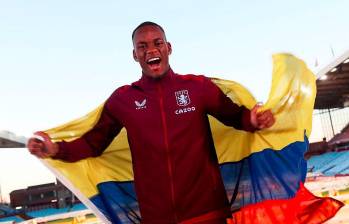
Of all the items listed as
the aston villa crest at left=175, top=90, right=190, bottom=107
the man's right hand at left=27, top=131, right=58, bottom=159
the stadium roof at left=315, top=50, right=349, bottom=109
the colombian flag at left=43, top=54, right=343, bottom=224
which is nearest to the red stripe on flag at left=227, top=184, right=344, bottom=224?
the colombian flag at left=43, top=54, right=343, bottom=224

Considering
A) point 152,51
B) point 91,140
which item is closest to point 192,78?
point 152,51

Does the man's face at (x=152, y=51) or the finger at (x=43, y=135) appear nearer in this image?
the man's face at (x=152, y=51)

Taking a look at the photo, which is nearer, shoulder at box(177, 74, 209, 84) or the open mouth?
the open mouth

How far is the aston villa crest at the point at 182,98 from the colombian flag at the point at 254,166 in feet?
1.76

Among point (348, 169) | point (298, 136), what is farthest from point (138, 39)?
point (348, 169)

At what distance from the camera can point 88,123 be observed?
3.07 metres

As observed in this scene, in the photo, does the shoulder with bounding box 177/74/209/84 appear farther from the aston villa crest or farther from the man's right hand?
the man's right hand

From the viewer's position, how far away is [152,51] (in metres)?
2.54

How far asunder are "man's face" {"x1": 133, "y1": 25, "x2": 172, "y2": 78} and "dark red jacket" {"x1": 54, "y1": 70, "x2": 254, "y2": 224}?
0.07 meters

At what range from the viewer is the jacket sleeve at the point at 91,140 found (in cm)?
278

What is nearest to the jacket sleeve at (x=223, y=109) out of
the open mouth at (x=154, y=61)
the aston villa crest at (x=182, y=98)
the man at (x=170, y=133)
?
the man at (x=170, y=133)

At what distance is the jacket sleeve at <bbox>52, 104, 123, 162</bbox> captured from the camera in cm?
278

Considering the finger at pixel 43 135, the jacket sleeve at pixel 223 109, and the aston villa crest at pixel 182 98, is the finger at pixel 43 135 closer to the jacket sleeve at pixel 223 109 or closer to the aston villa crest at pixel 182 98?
the aston villa crest at pixel 182 98

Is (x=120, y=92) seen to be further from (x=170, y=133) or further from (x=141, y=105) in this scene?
(x=170, y=133)
